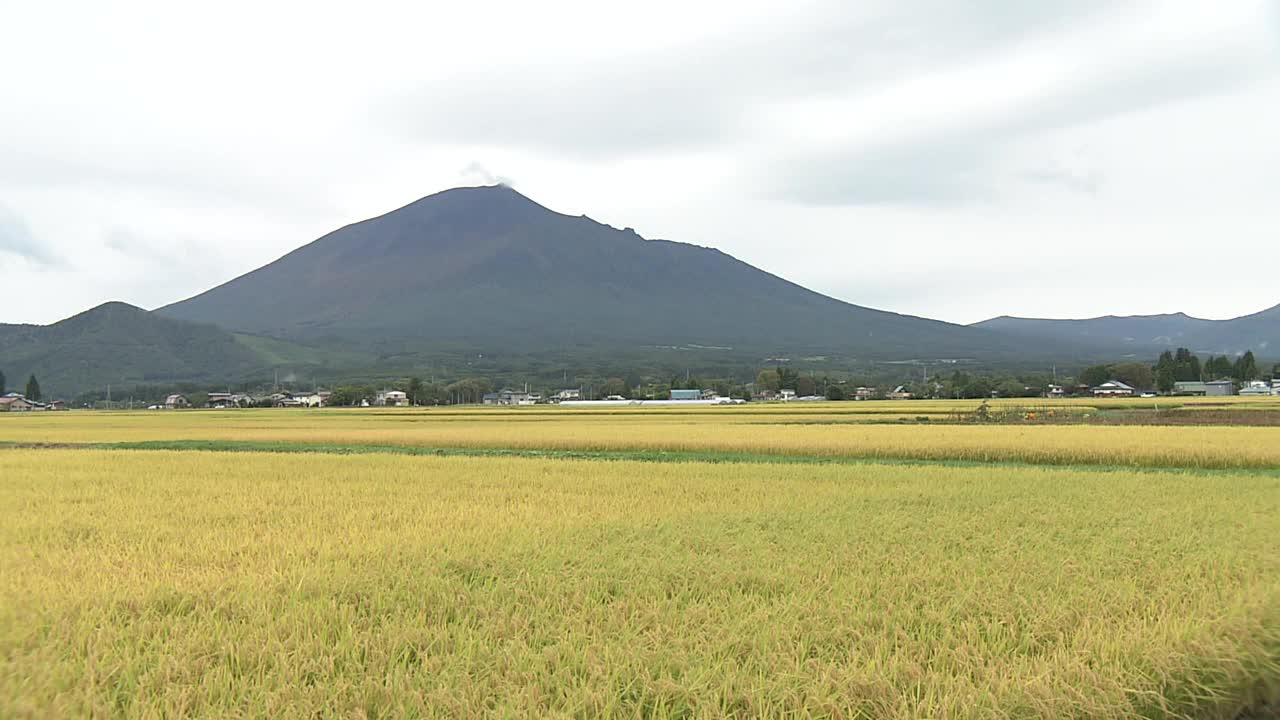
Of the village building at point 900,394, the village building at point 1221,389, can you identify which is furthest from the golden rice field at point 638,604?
the village building at point 1221,389

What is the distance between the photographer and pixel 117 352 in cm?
17875

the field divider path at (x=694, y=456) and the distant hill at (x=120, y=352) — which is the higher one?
the distant hill at (x=120, y=352)

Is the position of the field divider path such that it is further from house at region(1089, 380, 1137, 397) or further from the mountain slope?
the mountain slope

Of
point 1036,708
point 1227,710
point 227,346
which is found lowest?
point 1227,710

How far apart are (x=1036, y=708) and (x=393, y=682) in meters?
3.29

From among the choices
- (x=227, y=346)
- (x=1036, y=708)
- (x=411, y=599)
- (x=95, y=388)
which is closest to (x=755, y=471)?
(x=411, y=599)

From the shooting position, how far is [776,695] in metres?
3.92

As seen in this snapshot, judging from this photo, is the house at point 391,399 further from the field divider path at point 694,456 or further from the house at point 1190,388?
Result: the house at point 1190,388

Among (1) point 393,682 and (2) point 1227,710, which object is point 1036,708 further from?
(1) point 393,682

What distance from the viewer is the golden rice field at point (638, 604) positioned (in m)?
3.96

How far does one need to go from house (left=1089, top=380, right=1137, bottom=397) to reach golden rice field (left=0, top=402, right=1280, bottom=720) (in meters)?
100

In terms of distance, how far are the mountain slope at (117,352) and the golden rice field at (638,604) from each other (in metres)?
184

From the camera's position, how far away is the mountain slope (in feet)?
551

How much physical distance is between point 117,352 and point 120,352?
70cm
